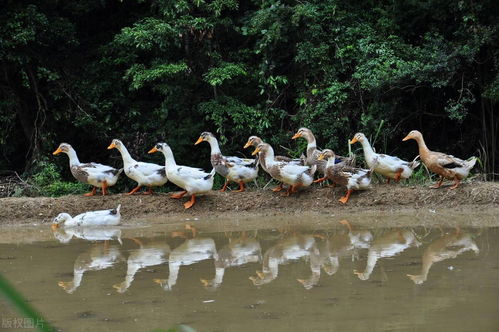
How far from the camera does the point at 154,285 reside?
638 cm

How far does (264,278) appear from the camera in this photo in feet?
21.4

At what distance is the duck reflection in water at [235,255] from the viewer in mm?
6485

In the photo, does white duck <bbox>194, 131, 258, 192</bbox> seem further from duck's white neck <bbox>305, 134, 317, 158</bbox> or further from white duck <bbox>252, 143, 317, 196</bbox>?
duck's white neck <bbox>305, 134, 317, 158</bbox>

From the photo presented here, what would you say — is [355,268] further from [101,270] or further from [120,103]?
[120,103]

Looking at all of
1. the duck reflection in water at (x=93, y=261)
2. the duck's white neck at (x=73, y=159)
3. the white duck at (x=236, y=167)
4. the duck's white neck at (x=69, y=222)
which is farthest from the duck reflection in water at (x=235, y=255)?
the duck's white neck at (x=73, y=159)

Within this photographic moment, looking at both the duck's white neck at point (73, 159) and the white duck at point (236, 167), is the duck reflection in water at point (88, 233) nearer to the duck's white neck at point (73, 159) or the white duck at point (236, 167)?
the duck's white neck at point (73, 159)

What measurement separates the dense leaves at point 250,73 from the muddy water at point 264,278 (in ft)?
15.2

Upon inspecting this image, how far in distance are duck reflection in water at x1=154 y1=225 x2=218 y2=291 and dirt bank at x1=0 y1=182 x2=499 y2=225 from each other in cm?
165

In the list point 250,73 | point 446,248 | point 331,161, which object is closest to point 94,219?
point 331,161

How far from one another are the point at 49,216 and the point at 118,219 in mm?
1410

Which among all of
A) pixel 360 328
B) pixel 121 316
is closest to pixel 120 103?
pixel 121 316

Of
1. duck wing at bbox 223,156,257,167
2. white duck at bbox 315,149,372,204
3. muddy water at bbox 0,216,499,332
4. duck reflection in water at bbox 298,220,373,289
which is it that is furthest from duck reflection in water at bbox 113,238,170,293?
white duck at bbox 315,149,372,204

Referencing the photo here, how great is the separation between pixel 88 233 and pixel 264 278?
13.0 feet

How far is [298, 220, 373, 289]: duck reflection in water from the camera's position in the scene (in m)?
6.68
